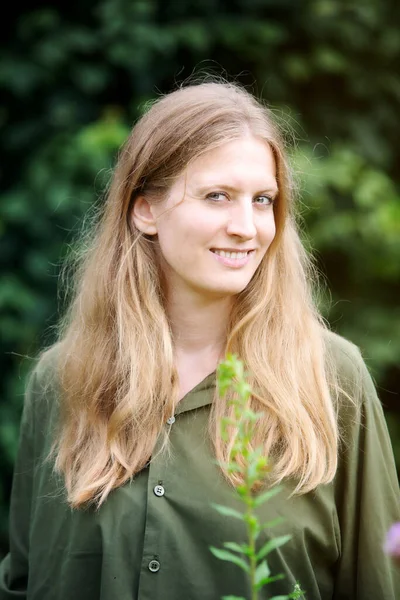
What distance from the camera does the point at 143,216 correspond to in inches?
85.1

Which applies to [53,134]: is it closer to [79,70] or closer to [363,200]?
[79,70]

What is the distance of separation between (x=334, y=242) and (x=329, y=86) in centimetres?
86

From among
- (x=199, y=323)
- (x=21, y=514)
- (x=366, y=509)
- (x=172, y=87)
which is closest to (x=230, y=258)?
(x=199, y=323)

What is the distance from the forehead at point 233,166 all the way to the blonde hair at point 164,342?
2 centimetres

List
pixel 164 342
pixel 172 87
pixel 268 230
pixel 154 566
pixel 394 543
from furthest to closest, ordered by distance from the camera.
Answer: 1. pixel 172 87
2. pixel 164 342
3. pixel 268 230
4. pixel 154 566
5. pixel 394 543

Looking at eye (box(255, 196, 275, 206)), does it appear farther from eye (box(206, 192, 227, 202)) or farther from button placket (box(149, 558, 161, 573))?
button placket (box(149, 558, 161, 573))

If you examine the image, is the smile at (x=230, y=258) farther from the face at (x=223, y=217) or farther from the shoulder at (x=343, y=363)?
the shoulder at (x=343, y=363)

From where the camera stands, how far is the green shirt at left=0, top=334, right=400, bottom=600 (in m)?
1.91

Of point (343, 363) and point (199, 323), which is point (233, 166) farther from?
point (343, 363)

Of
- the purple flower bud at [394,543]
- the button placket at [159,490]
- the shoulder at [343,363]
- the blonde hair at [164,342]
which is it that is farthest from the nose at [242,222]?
the purple flower bud at [394,543]

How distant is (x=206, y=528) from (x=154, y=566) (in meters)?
0.14

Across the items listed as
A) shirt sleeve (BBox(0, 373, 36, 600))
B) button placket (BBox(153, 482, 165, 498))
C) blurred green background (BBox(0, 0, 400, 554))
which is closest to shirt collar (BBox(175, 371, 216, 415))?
button placket (BBox(153, 482, 165, 498))

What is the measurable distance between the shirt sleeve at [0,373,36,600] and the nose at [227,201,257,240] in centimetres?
79

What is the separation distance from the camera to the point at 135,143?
215 cm
